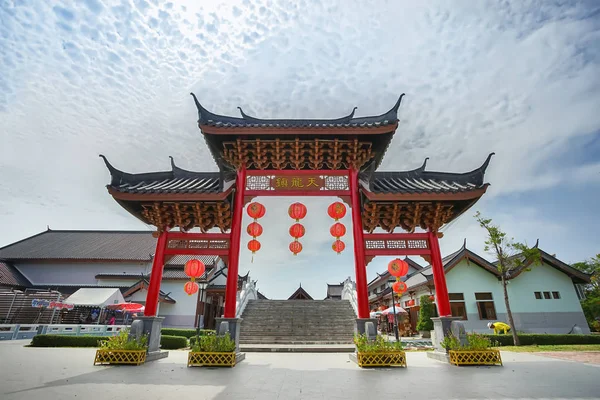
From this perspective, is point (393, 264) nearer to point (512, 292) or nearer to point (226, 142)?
point (226, 142)

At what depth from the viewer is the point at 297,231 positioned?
10531 mm

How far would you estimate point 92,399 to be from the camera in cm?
469

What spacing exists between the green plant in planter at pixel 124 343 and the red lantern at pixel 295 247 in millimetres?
5425

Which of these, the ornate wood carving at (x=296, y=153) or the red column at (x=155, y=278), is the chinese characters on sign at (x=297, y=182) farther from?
the red column at (x=155, y=278)

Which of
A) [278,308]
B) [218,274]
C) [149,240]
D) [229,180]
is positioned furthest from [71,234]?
[229,180]

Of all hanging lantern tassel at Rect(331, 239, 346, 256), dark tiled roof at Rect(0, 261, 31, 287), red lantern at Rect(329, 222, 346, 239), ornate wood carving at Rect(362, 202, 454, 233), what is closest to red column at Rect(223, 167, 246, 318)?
red lantern at Rect(329, 222, 346, 239)

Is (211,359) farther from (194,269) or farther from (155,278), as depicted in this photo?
(155,278)

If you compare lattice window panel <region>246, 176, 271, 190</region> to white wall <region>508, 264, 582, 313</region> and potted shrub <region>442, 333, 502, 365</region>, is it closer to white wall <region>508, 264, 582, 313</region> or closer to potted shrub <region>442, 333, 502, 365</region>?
potted shrub <region>442, 333, 502, 365</region>

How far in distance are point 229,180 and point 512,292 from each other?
21954 mm

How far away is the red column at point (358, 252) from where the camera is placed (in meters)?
9.22

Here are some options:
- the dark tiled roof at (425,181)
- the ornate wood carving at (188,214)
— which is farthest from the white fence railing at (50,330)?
the dark tiled roof at (425,181)

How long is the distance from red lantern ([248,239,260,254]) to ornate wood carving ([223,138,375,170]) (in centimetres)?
275

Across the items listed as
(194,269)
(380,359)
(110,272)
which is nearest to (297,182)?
(194,269)

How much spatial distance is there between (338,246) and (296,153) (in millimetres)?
3759
